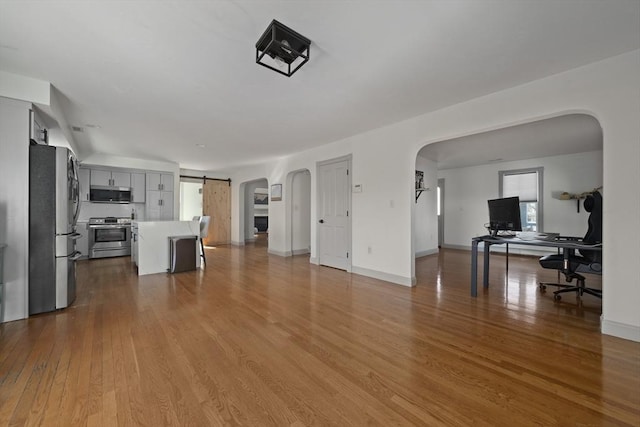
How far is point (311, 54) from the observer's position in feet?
7.24

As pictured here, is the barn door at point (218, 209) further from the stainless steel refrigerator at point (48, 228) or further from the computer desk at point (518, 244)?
the computer desk at point (518, 244)

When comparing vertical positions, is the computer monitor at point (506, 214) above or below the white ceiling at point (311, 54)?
below

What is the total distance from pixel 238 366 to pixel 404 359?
48.9 inches

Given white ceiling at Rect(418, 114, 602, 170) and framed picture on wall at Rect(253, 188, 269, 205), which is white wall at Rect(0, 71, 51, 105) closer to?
white ceiling at Rect(418, 114, 602, 170)

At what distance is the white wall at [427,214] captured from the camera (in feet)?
20.9

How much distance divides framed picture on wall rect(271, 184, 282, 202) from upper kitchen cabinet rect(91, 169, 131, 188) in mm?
3672

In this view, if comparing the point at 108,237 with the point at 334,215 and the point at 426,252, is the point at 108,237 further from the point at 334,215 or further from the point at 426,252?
the point at 426,252

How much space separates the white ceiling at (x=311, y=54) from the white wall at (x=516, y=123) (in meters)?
0.18

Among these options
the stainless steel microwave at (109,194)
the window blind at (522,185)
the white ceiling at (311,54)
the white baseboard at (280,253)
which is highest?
the white ceiling at (311,54)

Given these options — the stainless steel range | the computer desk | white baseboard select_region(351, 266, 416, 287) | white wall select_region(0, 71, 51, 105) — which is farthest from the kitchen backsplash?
the computer desk

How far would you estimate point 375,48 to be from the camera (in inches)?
83.9

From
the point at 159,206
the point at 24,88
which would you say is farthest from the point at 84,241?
the point at 24,88

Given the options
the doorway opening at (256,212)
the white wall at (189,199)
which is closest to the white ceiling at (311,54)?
the doorway opening at (256,212)

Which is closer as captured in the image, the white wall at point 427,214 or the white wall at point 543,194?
the white wall at point 543,194
